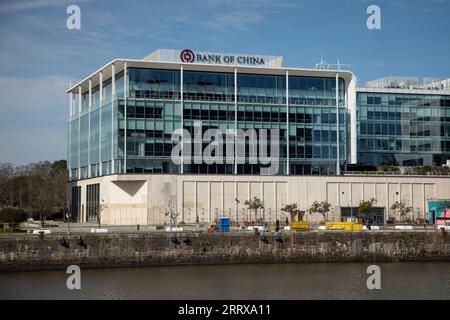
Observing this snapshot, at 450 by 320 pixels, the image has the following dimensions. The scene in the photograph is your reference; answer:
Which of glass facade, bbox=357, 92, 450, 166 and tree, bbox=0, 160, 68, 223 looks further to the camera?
tree, bbox=0, 160, 68, 223

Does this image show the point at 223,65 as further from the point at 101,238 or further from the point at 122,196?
the point at 101,238

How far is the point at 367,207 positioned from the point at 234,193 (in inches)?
774

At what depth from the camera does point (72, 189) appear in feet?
462

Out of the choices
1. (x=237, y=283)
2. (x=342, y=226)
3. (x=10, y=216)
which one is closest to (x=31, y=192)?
(x=10, y=216)

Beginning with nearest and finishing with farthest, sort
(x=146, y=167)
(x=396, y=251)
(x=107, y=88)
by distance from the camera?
(x=396, y=251) < (x=146, y=167) < (x=107, y=88)

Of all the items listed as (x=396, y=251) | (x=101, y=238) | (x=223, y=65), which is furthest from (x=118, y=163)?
(x=396, y=251)

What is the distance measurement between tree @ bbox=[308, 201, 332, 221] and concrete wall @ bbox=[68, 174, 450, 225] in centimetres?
131

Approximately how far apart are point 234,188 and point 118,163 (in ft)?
57.1

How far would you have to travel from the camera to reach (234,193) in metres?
116

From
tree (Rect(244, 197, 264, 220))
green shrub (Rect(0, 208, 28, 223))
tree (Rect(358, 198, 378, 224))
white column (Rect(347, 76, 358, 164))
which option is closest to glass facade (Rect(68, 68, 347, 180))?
white column (Rect(347, 76, 358, 164))

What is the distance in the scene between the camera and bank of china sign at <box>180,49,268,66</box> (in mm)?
116500

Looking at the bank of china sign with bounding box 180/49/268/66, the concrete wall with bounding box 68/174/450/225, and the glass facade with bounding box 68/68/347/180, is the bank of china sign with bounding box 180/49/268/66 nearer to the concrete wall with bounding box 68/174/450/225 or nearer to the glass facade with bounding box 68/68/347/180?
the glass facade with bounding box 68/68/347/180

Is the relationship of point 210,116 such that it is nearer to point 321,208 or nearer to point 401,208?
point 321,208

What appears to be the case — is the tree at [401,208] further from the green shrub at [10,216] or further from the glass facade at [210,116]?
the green shrub at [10,216]
